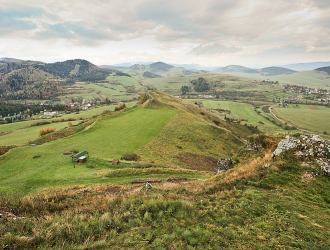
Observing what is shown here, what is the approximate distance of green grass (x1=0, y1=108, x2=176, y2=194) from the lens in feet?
59.5

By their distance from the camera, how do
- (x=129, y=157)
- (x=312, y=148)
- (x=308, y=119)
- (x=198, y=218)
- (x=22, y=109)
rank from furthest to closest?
1. (x=22, y=109)
2. (x=308, y=119)
3. (x=129, y=157)
4. (x=312, y=148)
5. (x=198, y=218)

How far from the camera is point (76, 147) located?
3014 centimetres

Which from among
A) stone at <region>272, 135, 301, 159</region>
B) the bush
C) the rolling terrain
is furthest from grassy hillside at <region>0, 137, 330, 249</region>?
the bush

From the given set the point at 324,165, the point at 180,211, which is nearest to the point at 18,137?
the point at 180,211

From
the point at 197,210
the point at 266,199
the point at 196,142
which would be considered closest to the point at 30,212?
the point at 197,210

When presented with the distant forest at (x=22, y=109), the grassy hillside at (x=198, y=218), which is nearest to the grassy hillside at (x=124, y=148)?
the grassy hillside at (x=198, y=218)

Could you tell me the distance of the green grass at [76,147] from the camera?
18141mm

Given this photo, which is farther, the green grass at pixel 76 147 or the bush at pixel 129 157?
the bush at pixel 129 157

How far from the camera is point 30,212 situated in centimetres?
862

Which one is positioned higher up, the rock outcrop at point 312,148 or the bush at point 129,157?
the rock outcrop at point 312,148

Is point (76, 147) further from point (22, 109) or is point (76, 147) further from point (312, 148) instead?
point (22, 109)

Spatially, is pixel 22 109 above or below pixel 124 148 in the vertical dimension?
above

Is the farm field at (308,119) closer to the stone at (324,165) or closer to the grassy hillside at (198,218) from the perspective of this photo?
the stone at (324,165)

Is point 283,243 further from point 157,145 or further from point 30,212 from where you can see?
point 157,145
